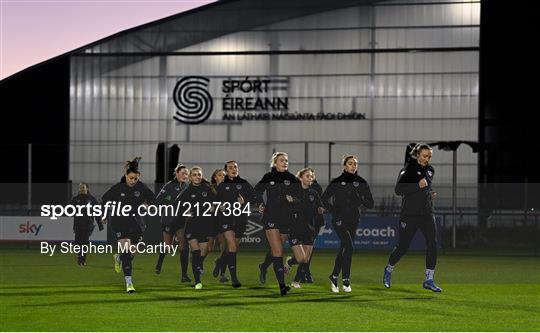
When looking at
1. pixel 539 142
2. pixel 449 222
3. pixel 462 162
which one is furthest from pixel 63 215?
pixel 539 142

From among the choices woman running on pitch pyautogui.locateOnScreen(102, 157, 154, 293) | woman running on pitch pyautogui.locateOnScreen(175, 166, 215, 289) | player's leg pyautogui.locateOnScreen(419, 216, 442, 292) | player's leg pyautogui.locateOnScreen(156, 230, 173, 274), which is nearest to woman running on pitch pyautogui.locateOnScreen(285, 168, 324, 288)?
woman running on pitch pyautogui.locateOnScreen(175, 166, 215, 289)

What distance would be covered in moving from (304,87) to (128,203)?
1118 inches

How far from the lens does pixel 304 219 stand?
16281 mm

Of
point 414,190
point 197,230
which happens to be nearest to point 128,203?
point 197,230

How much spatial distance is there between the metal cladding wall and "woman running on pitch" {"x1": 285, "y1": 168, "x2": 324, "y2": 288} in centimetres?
2301

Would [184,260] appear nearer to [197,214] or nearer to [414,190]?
[197,214]

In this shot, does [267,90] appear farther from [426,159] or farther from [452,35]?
[426,159]

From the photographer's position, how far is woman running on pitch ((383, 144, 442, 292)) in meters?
16.1

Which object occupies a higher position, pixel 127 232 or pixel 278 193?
pixel 278 193

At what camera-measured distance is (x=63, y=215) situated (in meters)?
29.7

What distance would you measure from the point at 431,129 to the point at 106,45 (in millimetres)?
14045

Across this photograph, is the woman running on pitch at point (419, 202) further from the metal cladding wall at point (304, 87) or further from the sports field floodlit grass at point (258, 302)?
the metal cladding wall at point (304, 87)

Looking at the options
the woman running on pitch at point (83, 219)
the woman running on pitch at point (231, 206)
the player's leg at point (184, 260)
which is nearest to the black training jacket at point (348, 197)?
the woman running on pitch at point (231, 206)

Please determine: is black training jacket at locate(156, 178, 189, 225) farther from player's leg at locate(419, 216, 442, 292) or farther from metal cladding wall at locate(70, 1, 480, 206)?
metal cladding wall at locate(70, 1, 480, 206)
